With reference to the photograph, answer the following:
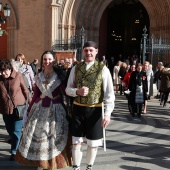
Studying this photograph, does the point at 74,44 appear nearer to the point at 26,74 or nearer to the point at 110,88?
the point at 26,74

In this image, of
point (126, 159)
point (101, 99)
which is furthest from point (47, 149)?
point (126, 159)

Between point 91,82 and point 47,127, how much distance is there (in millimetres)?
960

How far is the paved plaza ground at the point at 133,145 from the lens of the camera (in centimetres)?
556

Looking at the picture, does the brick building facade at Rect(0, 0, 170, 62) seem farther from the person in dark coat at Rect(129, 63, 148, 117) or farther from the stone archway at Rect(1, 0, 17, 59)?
the person in dark coat at Rect(129, 63, 148, 117)

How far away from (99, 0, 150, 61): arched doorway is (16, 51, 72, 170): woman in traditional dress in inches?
805

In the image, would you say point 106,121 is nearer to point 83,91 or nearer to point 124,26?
point 83,91

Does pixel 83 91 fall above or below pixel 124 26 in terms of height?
below

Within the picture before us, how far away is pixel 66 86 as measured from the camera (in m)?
5.07

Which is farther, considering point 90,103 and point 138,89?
point 138,89

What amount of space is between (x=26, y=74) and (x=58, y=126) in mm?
3759

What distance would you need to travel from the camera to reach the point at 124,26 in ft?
92.9

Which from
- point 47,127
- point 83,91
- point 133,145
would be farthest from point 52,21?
point 83,91

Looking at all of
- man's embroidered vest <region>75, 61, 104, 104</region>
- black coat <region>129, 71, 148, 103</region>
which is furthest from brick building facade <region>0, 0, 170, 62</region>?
man's embroidered vest <region>75, 61, 104, 104</region>

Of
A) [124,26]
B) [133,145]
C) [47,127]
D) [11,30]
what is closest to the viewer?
[47,127]
